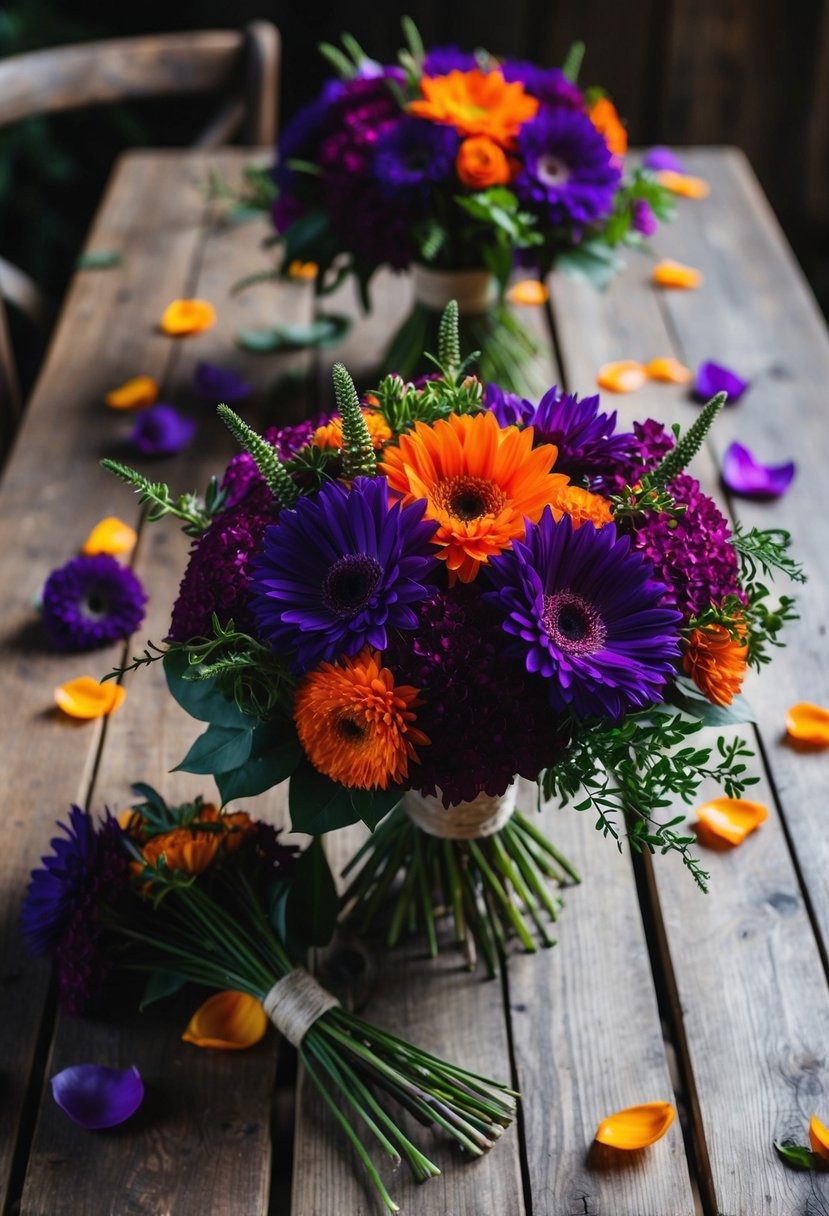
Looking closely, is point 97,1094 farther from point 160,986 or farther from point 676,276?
point 676,276

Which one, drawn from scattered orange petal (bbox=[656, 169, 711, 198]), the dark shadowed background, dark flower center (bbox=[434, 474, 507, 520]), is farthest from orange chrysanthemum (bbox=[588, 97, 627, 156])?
the dark shadowed background

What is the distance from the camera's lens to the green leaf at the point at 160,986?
0.90 metres

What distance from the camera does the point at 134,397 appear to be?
1568 mm

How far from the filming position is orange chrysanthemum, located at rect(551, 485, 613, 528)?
0.76m

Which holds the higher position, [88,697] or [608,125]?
[608,125]

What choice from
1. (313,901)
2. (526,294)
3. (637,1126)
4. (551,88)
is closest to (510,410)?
(313,901)

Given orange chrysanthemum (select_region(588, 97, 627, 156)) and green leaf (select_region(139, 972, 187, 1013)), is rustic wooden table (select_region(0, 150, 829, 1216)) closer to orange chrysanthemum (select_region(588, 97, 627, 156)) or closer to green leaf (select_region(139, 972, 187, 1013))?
green leaf (select_region(139, 972, 187, 1013))

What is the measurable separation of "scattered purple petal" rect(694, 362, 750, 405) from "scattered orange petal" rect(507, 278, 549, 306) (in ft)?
0.94

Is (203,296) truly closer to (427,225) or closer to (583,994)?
(427,225)

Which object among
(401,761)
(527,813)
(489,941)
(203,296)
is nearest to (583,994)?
(489,941)

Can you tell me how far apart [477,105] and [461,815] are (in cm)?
80

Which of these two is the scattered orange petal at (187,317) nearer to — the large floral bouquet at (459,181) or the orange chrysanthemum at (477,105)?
the large floral bouquet at (459,181)

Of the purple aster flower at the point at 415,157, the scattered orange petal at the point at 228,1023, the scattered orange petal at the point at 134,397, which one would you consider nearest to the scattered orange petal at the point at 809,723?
the scattered orange petal at the point at 228,1023

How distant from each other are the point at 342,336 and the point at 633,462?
0.92 meters
